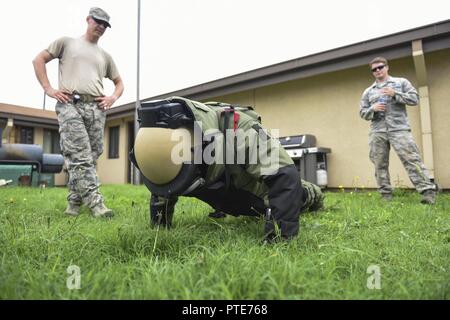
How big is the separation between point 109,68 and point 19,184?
5.36m

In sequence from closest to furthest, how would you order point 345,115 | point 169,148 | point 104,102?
point 169,148
point 104,102
point 345,115

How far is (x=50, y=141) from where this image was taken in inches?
496

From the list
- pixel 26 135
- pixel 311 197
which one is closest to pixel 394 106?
pixel 311 197

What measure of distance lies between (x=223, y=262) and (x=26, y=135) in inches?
502

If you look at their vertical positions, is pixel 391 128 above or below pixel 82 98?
below

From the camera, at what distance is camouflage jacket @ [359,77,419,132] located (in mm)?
3882

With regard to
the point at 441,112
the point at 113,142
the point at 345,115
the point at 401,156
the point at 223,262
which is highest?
the point at 113,142

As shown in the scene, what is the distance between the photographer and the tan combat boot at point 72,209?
290cm

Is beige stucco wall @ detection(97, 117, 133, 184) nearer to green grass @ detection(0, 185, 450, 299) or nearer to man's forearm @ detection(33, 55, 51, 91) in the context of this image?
man's forearm @ detection(33, 55, 51, 91)

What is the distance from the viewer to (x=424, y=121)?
18.0ft

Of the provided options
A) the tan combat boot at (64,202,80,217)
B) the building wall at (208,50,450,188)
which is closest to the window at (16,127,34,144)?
the building wall at (208,50,450,188)

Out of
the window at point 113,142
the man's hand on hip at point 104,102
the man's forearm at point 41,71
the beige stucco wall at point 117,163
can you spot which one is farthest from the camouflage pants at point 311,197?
the window at point 113,142

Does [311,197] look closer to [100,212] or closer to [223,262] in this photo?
[223,262]
